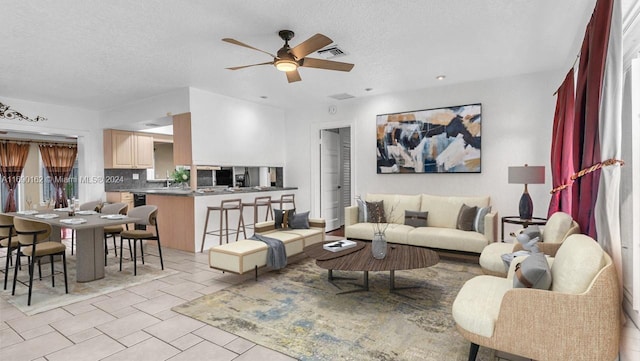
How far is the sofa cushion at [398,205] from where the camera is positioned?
555cm

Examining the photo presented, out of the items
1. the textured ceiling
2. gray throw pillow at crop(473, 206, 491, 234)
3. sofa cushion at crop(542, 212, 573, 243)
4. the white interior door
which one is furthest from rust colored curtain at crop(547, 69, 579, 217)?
the white interior door

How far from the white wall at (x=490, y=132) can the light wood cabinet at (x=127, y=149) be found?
4561 millimetres

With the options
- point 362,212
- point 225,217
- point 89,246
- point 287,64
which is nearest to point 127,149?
point 225,217

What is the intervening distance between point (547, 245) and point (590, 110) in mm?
1292

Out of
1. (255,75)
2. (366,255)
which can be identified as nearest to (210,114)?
(255,75)

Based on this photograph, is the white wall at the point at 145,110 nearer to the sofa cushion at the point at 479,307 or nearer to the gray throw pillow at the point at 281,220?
the gray throw pillow at the point at 281,220

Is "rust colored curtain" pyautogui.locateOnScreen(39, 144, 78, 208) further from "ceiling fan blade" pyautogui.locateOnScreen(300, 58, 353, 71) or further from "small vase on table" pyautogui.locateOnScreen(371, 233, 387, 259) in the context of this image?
"small vase on table" pyautogui.locateOnScreen(371, 233, 387, 259)

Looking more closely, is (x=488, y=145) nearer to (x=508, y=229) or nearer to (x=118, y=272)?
(x=508, y=229)

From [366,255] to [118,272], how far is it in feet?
10.6

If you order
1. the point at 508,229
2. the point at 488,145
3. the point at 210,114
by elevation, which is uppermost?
the point at 210,114

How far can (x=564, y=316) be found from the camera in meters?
1.78

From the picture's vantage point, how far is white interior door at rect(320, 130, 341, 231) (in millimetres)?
7320

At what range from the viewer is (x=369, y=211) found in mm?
5652

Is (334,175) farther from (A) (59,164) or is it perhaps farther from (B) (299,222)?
(A) (59,164)
